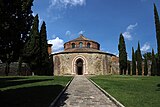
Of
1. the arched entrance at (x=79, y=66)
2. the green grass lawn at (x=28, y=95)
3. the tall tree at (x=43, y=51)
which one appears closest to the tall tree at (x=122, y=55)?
the arched entrance at (x=79, y=66)

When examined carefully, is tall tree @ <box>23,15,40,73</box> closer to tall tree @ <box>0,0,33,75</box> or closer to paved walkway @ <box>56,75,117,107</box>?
tall tree @ <box>0,0,33,75</box>

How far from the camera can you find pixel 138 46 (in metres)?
50.2

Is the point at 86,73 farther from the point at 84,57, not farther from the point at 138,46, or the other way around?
the point at 138,46

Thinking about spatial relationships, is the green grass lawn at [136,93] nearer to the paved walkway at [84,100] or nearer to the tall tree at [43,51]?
the paved walkway at [84,100]

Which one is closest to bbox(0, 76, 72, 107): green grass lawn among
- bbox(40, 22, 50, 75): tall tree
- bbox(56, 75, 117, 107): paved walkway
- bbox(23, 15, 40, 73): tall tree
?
bbox(56, 75, 117, 107): paved walkway

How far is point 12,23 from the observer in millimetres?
11258

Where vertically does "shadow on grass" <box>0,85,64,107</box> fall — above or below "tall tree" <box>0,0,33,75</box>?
below

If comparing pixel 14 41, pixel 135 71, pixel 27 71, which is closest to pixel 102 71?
pixel 135 71

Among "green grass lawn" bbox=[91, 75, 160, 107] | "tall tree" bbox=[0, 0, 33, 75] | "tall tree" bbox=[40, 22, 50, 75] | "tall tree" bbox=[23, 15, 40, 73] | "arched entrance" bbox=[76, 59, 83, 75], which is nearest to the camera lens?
"green grass lawn" bbox=[91, 75, 160, 107]

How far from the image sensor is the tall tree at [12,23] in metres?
10.5

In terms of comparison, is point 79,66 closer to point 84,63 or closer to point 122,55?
point 84,63

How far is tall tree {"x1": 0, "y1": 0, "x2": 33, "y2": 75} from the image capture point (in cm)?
1054

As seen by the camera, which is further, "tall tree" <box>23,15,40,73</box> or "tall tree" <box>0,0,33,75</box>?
"tall tree" <box>23,15,40,73</box>

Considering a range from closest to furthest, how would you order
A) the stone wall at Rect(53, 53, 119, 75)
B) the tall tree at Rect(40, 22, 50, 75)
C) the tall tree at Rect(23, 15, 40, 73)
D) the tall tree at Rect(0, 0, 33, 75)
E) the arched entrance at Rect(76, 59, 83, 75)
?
the tall tree at Rect(0, 0, 33, 75) → the tall tree at Rect(23, 15, 40, 73) → the tall tree at Rect(40, 22, 50, 75) → the stone wall at Rect(53, 53, 119, 75) → the arched entrance at Rect(76, 59, 83, 75)
